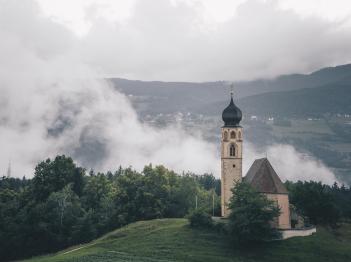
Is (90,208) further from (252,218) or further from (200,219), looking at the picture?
(252,218)

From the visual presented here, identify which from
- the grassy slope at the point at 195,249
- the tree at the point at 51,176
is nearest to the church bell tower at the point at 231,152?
the grassy slope at the point at 195,249

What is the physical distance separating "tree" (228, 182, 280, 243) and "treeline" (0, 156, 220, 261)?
16226 millimetres

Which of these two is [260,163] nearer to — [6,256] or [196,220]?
[196,220]

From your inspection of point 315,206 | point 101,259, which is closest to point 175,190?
point 315,206

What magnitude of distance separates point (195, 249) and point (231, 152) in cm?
2188

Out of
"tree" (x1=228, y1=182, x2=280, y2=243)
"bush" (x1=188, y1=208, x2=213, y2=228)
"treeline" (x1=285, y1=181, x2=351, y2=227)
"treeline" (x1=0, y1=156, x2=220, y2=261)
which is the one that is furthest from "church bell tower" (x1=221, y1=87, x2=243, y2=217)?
"treeline" (x1=285, y1=181, x2=351, y2=227)

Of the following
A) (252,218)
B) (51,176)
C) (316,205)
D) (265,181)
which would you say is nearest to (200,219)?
(252,218)

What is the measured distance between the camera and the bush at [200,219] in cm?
9275

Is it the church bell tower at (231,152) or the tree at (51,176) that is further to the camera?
the tree at (51,176)

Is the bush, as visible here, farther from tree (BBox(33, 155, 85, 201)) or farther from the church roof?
tree (BBox(33, 155, 85, 201))

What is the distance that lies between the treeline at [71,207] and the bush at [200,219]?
32.2 feet

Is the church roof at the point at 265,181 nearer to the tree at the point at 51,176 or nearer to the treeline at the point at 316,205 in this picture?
the treeline at the point at 316,205

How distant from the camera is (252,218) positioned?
278ft

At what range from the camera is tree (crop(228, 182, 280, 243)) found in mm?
84875
